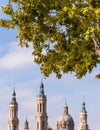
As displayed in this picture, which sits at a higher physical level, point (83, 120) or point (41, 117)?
point (83, 120)

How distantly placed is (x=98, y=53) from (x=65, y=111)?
124 meters

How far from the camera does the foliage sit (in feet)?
66.8

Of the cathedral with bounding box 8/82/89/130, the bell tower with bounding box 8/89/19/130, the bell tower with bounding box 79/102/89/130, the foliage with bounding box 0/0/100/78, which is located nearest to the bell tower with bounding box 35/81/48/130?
the cathedral with bounding box 8/82/89/130

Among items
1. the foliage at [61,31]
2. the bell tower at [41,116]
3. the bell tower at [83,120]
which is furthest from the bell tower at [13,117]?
the foliage at [61,31]

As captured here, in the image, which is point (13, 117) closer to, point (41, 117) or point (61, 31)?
point (41, 117)

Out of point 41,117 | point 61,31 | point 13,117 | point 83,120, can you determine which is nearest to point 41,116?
point 41,117

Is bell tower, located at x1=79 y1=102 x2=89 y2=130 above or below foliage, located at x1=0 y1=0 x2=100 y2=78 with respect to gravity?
above

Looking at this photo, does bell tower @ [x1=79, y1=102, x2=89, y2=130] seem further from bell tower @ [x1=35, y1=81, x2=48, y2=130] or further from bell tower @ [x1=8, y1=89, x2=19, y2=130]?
bell tower @ [x1=8, y1=89, x2=19, y2=130]

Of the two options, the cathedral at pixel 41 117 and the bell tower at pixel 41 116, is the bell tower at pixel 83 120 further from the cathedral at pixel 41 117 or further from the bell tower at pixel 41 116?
the bell tower at pixel 41 116

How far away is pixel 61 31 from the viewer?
23.1 metres

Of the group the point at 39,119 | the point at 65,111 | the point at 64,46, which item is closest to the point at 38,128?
the point at 39,119

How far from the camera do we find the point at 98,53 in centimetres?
2091

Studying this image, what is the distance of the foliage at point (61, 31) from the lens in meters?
20.4

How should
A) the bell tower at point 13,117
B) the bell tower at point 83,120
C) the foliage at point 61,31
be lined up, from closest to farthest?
1. the foliage at point 61,31
2. the bell tower at point 13,117
3. the bell tower at point 83,120
